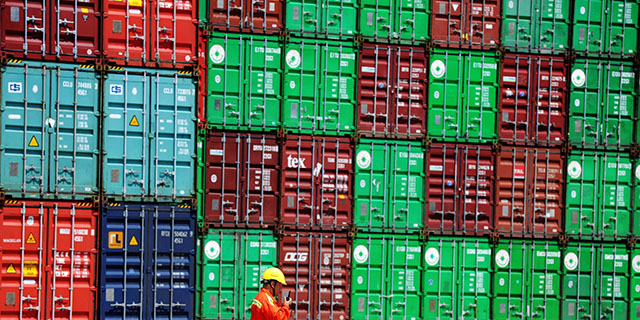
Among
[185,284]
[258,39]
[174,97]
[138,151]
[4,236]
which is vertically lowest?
[185,284]

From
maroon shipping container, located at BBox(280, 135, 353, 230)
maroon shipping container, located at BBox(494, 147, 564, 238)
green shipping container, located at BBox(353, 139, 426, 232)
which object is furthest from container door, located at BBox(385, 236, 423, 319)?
maroon shipping container, located at BBox(494, 147, 564, 238)

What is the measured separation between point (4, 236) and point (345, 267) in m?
6.42

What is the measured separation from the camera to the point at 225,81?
15758 mm

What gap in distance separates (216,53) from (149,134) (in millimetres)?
2034

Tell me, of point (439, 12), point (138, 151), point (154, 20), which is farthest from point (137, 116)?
point (439, 12)

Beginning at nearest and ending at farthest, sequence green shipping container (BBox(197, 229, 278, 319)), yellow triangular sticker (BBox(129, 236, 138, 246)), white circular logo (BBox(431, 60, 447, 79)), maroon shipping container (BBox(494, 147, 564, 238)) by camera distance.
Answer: yellow triangular sticker (BBox(129, 236, 138, 246)), green shipping container (BBox(197, 229, 278, 319)), white circular logo (BBox(431, 60, 447, 79)), maroon shipping container (BBox(494, 147, 564, 238))

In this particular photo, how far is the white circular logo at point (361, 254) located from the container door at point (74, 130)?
513 centimetres

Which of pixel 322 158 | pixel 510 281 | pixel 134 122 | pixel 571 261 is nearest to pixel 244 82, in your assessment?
pixel 322 158

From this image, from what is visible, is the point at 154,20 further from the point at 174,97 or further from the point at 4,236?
the point at 4,236

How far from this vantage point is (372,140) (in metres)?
16.2

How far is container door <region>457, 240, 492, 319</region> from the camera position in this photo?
16.3 m

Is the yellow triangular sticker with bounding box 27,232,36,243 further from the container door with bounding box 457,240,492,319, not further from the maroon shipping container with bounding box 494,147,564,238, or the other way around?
the maroon shipping container with bounding box 494,147,564,238

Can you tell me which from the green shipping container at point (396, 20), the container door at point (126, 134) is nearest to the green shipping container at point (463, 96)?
the green shipping container at point (396, 20)

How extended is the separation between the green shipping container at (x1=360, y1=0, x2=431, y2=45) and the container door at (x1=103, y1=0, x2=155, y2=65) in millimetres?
4243
